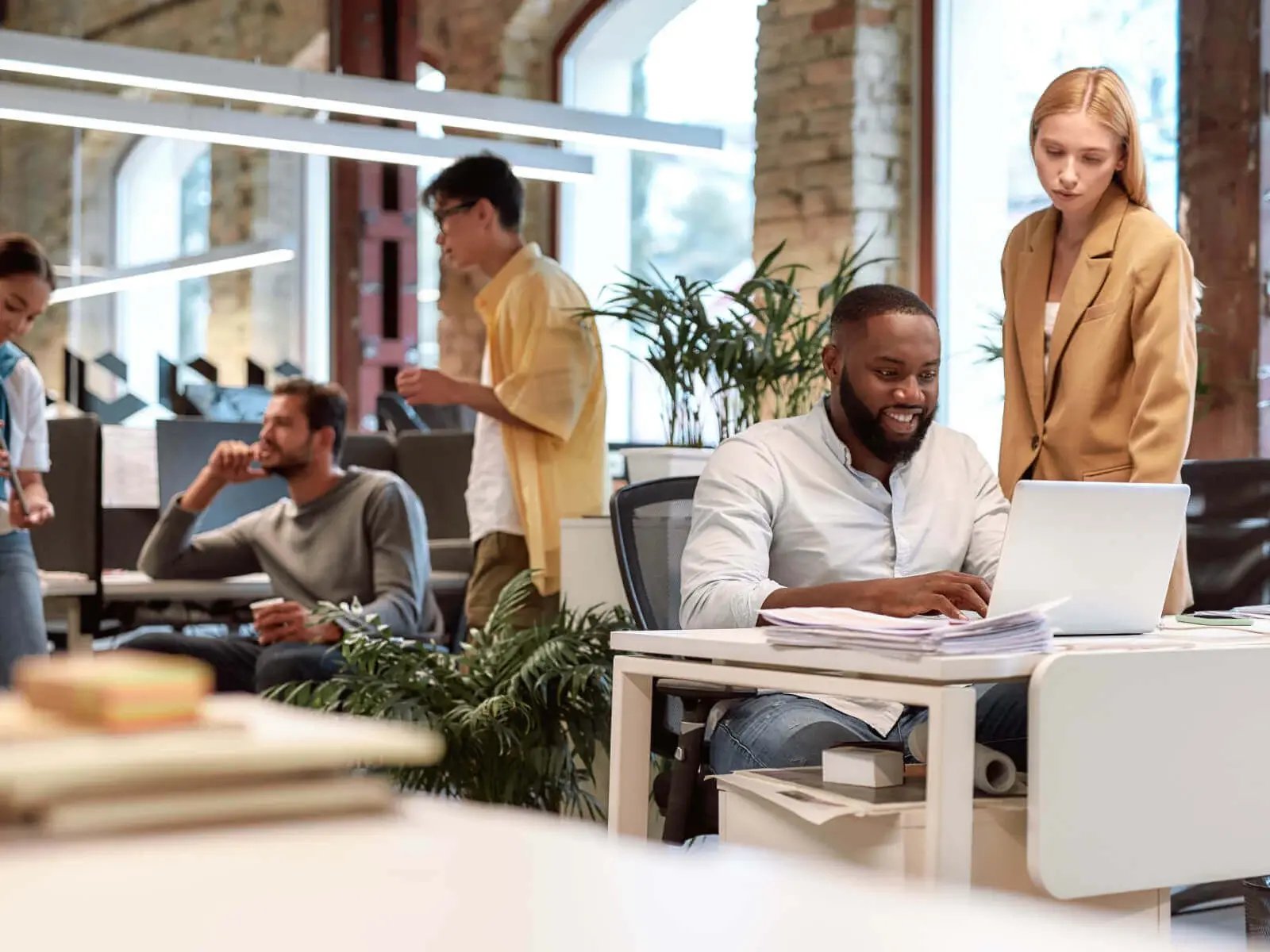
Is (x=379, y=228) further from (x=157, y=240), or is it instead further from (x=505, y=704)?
(x=505, y=704)

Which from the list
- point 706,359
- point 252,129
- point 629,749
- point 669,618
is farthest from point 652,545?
point 252,129

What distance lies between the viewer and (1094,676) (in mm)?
1720

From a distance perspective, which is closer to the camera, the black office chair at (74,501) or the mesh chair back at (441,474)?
the black office chair at (74,501)

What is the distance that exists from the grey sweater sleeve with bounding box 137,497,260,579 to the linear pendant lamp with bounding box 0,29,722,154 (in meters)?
1.65

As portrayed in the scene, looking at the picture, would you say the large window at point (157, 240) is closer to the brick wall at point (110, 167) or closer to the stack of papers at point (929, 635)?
the brick wall at point (110, 167)

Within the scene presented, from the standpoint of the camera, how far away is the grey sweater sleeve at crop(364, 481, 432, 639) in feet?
12.5

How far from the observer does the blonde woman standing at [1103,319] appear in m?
2.50

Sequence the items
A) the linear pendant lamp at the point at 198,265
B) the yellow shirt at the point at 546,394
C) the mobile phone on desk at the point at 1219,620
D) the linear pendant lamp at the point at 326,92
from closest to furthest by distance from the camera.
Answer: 1. the mobile phone on desk at the point at 1219,620
2. the yellow shirt at the point at 546,394
3. the linear pendant lamp at the point at 326,92
4. the linear pendant lamp at the point at 198,265

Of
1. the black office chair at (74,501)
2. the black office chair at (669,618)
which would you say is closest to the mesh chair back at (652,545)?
the black office chair at (669,618)

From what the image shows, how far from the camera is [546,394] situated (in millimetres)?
3715

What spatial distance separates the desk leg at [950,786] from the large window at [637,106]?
6948mm

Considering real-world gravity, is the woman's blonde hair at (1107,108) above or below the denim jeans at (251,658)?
above

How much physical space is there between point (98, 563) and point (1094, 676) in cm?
339

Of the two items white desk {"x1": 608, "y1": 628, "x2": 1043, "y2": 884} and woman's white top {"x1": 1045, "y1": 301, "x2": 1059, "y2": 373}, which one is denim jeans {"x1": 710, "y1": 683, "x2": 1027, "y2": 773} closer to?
white desk {"x1": 608, "y1": 628, "x2": 1043, "y2": 884}
